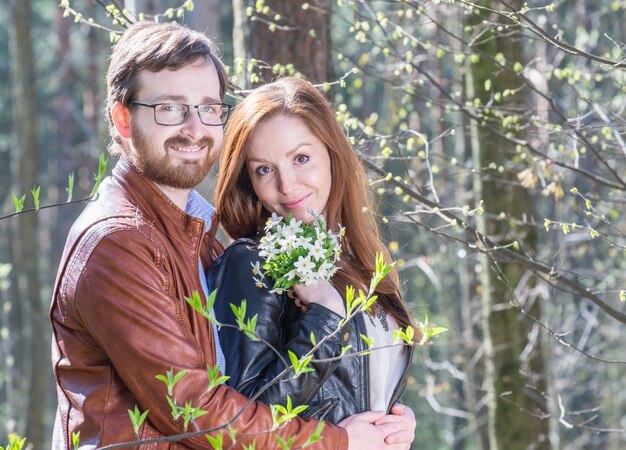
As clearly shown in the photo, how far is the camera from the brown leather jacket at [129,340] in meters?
2.67

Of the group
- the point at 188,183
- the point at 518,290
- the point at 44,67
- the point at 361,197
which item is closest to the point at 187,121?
the point at 188,183

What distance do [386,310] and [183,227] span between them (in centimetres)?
88

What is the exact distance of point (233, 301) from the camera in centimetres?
305

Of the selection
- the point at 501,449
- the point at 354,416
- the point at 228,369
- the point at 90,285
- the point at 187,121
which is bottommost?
the point at 501,449

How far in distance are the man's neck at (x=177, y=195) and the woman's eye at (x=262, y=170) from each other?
15.3 inches

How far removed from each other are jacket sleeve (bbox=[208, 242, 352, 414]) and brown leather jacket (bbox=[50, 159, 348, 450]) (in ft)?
0.35

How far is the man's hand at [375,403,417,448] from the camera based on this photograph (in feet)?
10.3

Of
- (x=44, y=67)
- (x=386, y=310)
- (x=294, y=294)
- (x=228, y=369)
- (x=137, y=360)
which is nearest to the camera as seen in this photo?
(x=137, y=360)

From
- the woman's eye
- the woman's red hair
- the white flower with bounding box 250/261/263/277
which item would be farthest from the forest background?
the white flower with bounding box 250/261/263/277

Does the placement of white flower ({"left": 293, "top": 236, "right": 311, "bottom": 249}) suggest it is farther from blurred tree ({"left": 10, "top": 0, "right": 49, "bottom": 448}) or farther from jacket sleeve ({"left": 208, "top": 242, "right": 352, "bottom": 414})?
blurred tree ({"left": 10, "top": 0, "right": 49, "bottom": 448})

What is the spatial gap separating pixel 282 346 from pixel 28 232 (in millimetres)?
10163

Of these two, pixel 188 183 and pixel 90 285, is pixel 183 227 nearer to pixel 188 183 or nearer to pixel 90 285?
pixel 188 183

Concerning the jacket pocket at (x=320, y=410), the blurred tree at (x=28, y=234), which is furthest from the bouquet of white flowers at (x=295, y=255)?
the blurred tree at (x=28, y=234)

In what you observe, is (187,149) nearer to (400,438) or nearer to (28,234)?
(400,438)
